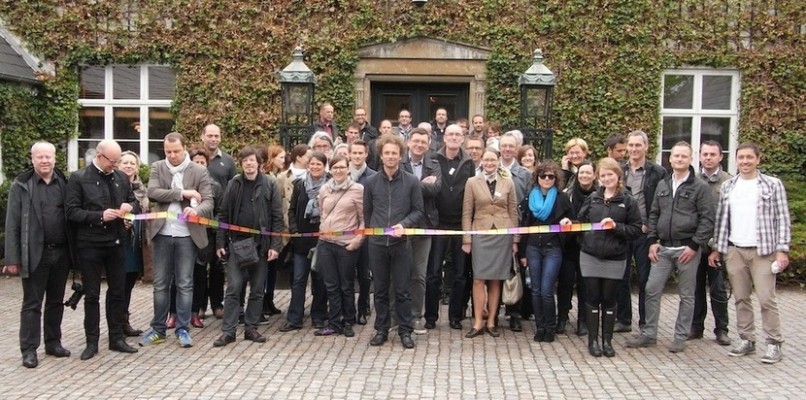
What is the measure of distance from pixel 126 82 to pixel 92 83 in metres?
0.59

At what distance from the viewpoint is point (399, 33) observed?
14078mm

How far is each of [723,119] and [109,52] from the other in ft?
34.5

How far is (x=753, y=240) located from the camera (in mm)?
7469

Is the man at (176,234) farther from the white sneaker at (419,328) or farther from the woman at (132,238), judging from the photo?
the white sneaker at (419,328)

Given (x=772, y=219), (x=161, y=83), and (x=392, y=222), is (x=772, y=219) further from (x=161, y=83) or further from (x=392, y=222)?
(x=161, y=83)

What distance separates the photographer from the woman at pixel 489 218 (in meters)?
8.14

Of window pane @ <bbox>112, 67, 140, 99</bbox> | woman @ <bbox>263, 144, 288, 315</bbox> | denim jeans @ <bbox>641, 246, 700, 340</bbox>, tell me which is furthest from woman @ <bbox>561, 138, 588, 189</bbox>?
window pane @ <bbox>112, 67, 140, 99</bbox>

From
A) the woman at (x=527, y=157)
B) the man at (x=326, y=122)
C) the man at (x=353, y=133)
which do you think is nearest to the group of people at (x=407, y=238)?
the woman at (x=527, y=157)

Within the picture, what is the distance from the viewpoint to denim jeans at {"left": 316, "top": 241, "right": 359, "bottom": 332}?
26.6 feet

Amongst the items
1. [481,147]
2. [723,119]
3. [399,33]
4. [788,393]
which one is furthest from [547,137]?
[788,393]

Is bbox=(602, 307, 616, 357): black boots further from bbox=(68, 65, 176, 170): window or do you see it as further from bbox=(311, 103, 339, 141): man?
bbox=(68, 65, 176, 170): window

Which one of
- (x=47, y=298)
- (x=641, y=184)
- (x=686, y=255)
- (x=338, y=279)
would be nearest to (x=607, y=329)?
(x=686, y=255)

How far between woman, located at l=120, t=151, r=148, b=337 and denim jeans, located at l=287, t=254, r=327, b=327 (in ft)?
4.95

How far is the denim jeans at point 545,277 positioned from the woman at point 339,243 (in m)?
1.69
